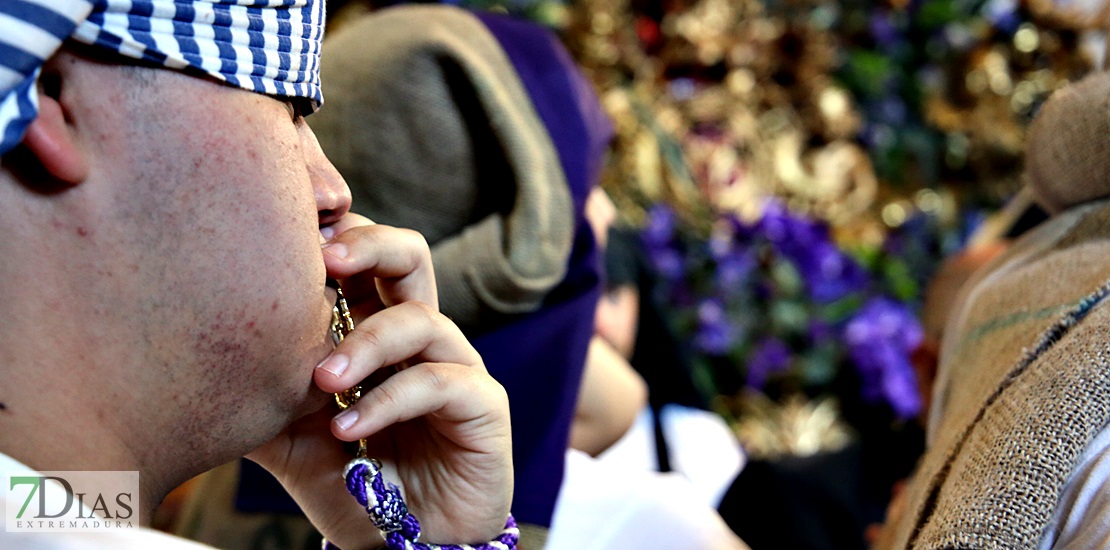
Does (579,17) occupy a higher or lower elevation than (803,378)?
higher

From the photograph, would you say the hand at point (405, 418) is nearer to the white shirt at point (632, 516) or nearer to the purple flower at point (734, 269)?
the white shirt at point (632, 516)

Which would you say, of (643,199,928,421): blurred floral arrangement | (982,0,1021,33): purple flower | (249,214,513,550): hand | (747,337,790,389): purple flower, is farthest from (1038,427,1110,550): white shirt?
(982,0,1021,33): purple flower

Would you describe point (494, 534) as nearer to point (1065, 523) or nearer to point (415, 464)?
point (415, 464)

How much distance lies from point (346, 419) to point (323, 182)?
5.3 inches

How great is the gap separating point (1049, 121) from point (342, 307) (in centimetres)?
53

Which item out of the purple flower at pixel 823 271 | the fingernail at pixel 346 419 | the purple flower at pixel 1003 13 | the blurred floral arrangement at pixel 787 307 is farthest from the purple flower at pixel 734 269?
the fingernail at pixel 346 419

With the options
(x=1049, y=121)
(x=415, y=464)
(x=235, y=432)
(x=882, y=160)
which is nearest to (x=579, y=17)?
(x=882, y=160)

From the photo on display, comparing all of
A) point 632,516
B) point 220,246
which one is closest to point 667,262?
point 632,516

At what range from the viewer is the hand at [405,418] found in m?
0.55

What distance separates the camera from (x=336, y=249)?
552 millimetres

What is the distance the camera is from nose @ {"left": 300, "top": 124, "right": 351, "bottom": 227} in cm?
52

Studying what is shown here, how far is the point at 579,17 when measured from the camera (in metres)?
1.77

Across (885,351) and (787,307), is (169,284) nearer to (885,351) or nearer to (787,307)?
(787,307)

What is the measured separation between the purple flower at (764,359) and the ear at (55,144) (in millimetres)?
1588
